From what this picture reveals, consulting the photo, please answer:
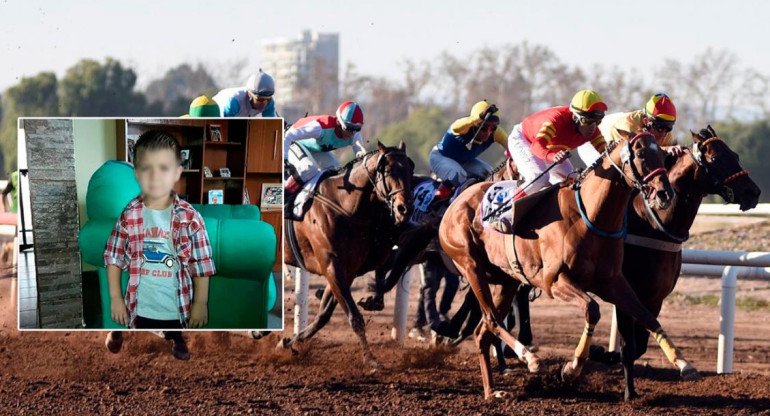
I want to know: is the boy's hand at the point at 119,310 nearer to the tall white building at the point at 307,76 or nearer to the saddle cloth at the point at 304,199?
the saddle cloth at the point at 304,199

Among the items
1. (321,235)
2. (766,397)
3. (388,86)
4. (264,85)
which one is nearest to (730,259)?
(766,397)

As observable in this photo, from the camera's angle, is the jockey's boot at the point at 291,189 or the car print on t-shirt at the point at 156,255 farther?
the jockey's boot at the point at 291,189

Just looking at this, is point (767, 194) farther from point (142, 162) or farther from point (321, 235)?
point (142, 162)

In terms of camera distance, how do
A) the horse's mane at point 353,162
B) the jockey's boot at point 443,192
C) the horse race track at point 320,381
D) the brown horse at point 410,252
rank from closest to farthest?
the horse race track at point 320,381, the horse's mane at point 353,162, the brown horse at point 410,252, the jockey's boot at point 443,192

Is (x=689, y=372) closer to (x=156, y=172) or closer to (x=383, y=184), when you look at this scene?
(x=383, y=184)

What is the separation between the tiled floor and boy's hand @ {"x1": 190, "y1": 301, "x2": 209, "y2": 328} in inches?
33.8

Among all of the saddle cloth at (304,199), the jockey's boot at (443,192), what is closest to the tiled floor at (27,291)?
the saddle cloth at (304,199)

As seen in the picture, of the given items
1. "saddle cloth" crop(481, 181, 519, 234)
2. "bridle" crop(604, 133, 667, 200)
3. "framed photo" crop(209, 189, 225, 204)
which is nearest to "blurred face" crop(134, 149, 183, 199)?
Answer: "framed photo" crop(209, 189, 225, 204)

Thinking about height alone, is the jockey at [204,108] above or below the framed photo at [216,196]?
above

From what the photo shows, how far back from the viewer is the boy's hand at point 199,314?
22.1 feet

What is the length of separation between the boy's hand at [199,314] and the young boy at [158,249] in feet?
0.08

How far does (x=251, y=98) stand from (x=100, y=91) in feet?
127

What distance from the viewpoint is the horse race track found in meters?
7.12

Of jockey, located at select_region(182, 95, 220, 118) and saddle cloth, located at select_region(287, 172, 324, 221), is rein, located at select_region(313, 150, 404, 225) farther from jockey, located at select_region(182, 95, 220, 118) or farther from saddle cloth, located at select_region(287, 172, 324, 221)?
jockey, located at select_region(182, 95, 220, 118)
